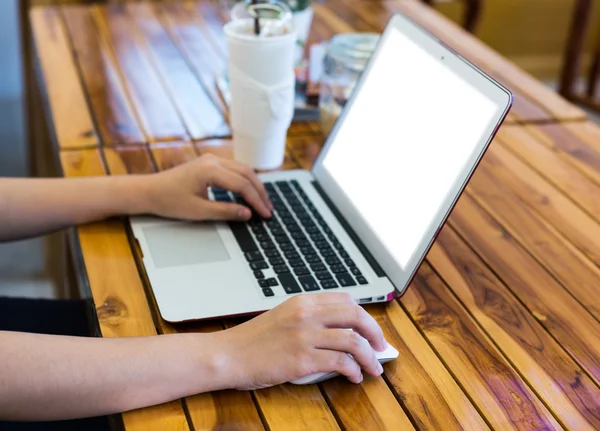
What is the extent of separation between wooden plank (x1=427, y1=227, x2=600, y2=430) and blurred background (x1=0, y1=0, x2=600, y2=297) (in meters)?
1.34

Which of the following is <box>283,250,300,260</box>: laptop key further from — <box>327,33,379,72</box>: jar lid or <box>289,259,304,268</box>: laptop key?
<box>327,33,379,72</box>: jar lid

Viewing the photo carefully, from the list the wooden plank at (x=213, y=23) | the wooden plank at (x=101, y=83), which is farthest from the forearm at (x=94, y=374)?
the wooden plank at (x=213, y=23)

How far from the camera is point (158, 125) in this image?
4.30ft

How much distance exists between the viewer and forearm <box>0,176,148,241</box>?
1.02 metres

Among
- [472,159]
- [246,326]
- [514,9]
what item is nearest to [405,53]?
[472,159]

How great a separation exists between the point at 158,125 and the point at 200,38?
1.37 ft

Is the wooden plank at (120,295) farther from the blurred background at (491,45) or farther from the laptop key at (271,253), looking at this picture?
the blurred background at (491,45)

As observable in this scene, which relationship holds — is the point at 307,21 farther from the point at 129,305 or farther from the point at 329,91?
the point at 129,305

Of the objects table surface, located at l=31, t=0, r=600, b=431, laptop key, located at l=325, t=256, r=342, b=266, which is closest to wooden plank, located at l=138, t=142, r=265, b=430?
table surface, located at l=31, t=0, r=600, b=431

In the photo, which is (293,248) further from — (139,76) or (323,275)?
(139,76)

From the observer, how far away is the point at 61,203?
102 centimetres

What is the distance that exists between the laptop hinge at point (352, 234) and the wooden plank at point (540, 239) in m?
0.23

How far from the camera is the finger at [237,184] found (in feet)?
3.32

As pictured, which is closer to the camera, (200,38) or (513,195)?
(513,195)
